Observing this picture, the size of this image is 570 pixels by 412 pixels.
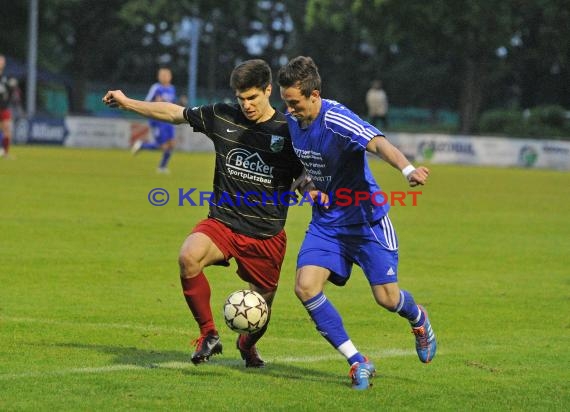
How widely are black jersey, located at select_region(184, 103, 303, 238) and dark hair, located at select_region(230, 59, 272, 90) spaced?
356 mm

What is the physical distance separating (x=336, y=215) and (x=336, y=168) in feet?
0.96

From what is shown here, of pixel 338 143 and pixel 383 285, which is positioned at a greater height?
pixel 338 143

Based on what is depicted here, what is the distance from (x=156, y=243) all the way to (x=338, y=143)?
8073mm

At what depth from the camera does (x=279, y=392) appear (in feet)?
22.6

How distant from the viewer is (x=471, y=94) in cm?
5612

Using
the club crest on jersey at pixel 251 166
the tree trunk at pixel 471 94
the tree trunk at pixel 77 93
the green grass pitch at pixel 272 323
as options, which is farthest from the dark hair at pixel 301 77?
the tree trunk at pixel 77 93

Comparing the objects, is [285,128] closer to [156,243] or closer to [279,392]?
[279,392]

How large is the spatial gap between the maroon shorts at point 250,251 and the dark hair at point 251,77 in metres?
0.95

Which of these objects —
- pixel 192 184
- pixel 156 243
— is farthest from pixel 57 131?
pixel 156 243

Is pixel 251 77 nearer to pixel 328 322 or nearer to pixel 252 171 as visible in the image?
pixel 252 171

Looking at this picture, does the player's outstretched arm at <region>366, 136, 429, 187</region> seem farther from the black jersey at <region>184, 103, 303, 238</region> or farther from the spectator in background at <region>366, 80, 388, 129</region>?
the spectator in background at <region>366, 80, 388, 129</region>

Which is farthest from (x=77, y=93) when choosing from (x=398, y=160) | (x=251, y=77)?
(x=398, y=160)

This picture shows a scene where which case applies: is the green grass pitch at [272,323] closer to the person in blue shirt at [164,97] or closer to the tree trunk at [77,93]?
the person in blue shirt at [164,97]

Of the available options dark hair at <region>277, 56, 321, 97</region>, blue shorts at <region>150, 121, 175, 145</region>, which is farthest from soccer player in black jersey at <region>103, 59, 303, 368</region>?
blue shorts at <region>150, 121, 175, 145</region>
